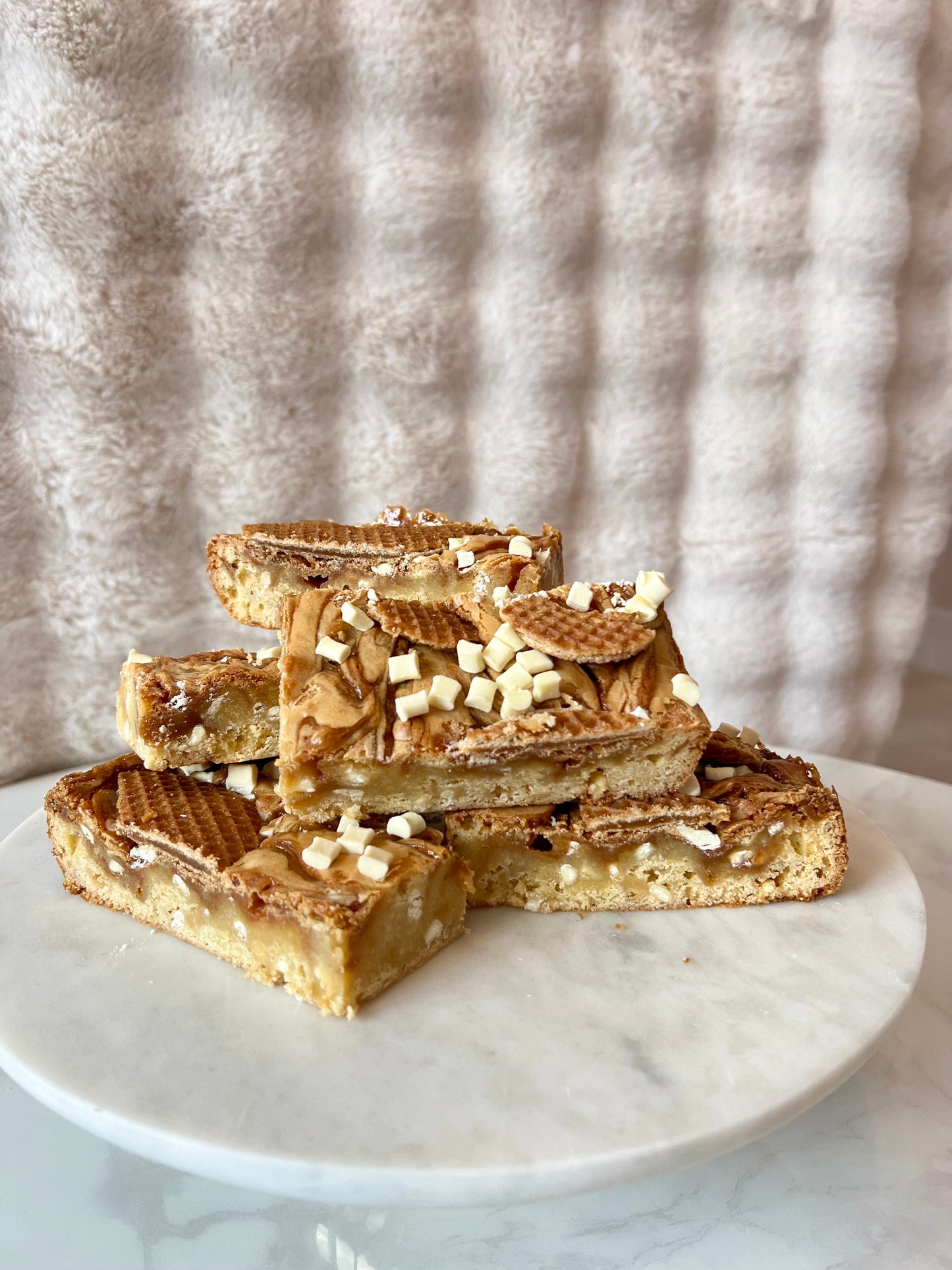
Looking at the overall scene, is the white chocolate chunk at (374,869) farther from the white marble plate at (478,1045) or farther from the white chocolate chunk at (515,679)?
the white chocolate chunk at (515,679)

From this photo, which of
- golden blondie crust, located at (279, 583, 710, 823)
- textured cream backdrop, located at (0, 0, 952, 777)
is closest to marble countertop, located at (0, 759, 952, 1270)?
golden blondie crust, located at (279, 583, 710, 823)

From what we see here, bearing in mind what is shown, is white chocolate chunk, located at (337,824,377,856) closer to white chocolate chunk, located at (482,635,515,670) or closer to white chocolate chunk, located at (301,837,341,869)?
white chocolate chunk, located at (301,837,341,869)

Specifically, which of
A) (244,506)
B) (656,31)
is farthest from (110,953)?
(656,31)

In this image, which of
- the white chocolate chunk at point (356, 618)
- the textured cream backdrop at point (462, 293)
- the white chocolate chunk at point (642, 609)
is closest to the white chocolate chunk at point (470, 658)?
the white chocolate chunk at point (356, 618)

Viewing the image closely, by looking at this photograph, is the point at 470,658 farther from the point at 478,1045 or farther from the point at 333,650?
the point at 478,1045

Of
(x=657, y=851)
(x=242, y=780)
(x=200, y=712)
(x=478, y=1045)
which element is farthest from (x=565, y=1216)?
(x=200, y=712)

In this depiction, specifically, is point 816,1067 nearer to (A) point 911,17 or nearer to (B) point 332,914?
(B) point 332,914
